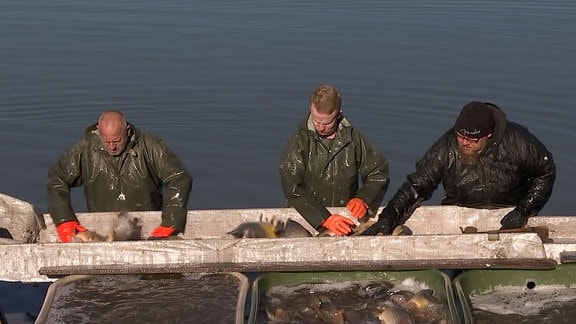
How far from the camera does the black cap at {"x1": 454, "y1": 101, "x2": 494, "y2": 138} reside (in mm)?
8812

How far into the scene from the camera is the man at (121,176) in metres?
9.73

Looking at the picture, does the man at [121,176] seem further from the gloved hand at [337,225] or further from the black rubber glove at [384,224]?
the black rubber glove at [384,224]

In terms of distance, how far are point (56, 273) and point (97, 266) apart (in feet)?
1.21

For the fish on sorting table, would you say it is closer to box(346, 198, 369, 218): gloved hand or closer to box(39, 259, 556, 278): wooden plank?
box(39, 259, 556, 278): wooden plank

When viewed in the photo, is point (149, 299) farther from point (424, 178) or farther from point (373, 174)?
point (424, 178)

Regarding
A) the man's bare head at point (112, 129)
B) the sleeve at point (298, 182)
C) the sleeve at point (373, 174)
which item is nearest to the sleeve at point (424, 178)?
the sleeve at point (373, 174)

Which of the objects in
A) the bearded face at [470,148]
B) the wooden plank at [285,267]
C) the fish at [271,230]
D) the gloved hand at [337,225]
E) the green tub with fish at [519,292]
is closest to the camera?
the green tub with fish at [519,292]

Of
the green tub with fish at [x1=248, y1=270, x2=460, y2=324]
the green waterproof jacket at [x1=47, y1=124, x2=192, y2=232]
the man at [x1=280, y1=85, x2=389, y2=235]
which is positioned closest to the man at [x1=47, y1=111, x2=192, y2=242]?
the green waterproof jacket at [x1=47, y1=124, x2=192, y2=232]

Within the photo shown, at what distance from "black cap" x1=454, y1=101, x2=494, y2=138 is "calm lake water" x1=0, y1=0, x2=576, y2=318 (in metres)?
5.00

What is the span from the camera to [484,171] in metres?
9.38

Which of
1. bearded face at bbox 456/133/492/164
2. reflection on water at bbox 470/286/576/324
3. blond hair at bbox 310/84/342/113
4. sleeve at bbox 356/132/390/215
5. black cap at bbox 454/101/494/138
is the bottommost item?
reflection on water at bbox 470/286/576/324

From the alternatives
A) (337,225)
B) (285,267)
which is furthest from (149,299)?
(337,225)

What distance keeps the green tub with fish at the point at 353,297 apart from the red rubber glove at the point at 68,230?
2013mm

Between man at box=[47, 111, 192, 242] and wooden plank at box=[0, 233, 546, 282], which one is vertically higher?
man at box=[47, 111, 192, 242]
